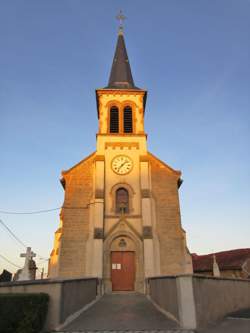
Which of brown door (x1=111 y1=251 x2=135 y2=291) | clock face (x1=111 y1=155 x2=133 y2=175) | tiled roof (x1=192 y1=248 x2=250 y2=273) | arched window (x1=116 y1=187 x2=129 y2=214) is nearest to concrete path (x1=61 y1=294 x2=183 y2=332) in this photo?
brown door (x1=111 y1=251 x2=135 y2=291)

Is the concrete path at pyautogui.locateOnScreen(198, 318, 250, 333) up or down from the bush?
down

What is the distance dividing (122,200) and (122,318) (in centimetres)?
959

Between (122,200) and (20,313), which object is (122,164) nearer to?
(122,200)

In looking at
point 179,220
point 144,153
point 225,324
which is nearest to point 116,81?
point 144,153

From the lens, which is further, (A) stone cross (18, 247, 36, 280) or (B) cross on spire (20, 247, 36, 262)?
(B) cross on spire (20, 247, 36, 262)

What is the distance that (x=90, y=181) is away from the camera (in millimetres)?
19859

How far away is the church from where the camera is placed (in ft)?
56.1

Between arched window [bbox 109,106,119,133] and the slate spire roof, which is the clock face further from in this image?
the slate spire roof

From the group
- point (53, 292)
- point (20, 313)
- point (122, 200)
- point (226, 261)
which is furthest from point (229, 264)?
point (20, 313)

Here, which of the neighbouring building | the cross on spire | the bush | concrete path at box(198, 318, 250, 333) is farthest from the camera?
the neighbouring building

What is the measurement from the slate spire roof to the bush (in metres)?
19.3

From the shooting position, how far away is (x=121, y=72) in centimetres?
2647

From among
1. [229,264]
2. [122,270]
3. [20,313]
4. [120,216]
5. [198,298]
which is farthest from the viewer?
[229,264]

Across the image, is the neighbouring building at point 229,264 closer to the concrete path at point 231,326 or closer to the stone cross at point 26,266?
the concrete path at point 231,326
